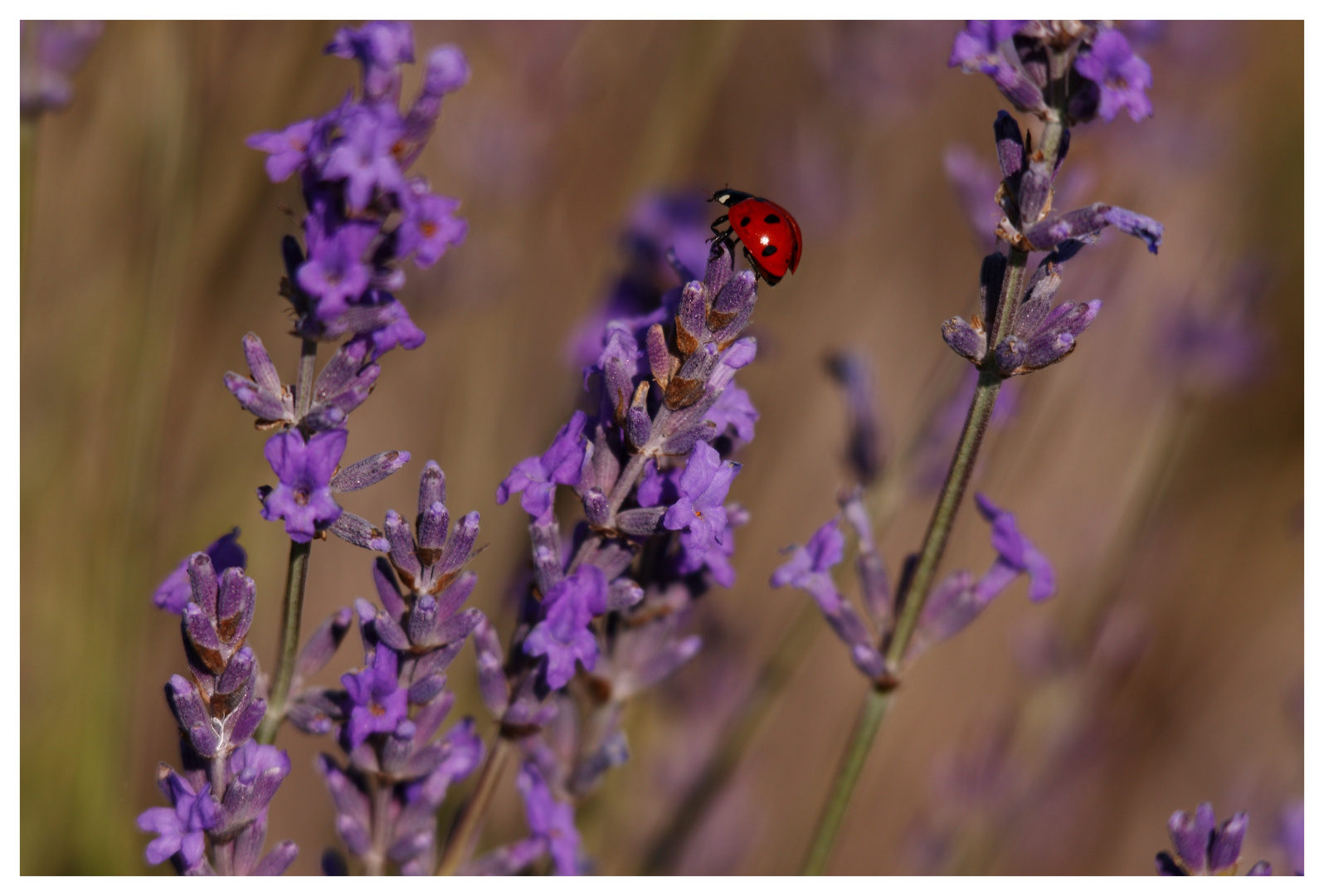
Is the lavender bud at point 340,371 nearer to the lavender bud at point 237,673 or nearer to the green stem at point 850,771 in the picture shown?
the lavender bud at point 237,673

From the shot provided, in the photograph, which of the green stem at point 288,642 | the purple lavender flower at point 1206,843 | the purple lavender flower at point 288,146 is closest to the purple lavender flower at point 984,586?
the purple lavender flower at point 1206,843

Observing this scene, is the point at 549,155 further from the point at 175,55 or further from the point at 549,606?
the point at 549,606

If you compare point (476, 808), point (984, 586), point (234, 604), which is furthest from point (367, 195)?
point (984, 586)

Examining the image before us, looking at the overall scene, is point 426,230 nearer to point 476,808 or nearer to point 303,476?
point 303,476

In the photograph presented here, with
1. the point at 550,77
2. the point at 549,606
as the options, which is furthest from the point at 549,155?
the point at 549,606

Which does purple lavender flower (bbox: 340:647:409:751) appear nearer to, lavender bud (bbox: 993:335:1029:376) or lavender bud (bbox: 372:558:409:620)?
lavender bud (bbox: 372:558:409:620)

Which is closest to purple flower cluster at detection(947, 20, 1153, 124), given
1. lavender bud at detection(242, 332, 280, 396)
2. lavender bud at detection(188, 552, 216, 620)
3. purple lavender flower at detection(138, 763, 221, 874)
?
lavender bud at detection(242, 332, 280, 396)
